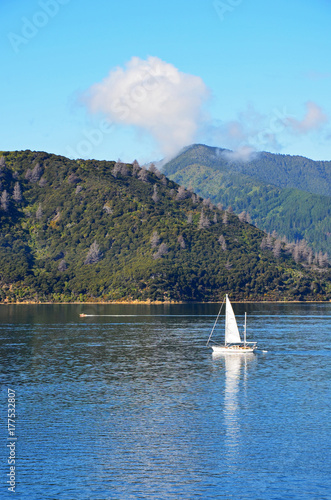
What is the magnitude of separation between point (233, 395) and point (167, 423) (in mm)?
17911

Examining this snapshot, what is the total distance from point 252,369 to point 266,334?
57476 mm

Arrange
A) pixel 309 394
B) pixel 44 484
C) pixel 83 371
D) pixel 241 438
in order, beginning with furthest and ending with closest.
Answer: pixel 83 371, pixel 309 394, pixel 241 438, pixel 44 484

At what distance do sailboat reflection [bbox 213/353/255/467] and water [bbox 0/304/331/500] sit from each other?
143 mm

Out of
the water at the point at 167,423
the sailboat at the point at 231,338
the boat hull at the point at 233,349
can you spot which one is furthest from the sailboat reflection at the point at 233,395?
the sailboat at the point at 231,338

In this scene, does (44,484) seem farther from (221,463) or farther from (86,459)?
(221,463)

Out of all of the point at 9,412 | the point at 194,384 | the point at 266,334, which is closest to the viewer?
the point at 9,412

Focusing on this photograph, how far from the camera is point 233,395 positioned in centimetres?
8781

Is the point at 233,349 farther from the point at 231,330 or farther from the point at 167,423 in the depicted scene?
the point at 167,423

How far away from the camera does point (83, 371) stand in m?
108

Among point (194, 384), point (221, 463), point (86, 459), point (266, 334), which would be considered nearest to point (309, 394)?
point (194, 384)

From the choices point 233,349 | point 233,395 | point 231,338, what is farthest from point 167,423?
point 231,338

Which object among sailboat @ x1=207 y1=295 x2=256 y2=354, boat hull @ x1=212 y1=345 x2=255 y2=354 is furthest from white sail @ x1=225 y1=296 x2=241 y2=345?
boat hull @ x1=212 y1=345 x2=255 y2=354

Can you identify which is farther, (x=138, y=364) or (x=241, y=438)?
(x=138, y=364)

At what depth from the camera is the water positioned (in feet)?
176
